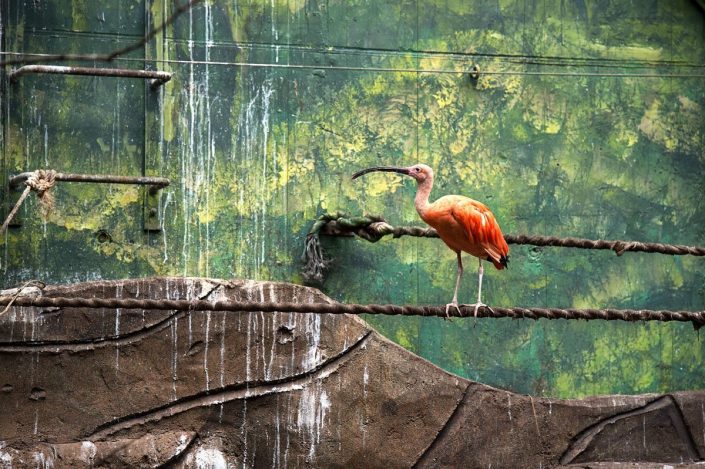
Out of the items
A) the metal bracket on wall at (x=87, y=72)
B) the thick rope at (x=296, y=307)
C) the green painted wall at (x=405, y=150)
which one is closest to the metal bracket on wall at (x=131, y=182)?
the green painted wall at (x=405, y=150)

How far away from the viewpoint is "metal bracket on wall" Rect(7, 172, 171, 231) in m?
6.95

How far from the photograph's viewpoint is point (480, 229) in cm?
670

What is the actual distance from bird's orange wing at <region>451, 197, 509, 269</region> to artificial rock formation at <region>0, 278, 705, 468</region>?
3.64ft

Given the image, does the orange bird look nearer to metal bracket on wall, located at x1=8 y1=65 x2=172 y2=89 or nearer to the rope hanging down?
the rope hanging down

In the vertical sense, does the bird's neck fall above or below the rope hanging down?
above

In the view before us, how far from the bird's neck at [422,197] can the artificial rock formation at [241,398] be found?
3.29 feet

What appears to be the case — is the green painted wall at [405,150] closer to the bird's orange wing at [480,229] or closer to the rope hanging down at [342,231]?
the rope hanging down at [342,231]

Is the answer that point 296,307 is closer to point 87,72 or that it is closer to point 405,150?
point 87,72

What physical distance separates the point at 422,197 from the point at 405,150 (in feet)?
3.89

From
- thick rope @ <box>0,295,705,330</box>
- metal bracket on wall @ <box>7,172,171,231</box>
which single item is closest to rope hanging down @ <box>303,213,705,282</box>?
metal bracket on wall @ <box>7,172,171,231</box>

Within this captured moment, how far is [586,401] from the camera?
8.04m

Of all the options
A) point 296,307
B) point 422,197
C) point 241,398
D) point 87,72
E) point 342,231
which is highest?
point 87,72

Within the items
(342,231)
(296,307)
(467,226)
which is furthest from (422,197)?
(296,307)

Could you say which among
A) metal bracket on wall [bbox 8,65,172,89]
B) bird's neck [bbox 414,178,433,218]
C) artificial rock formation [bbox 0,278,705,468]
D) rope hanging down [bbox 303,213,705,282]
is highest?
metal bracket on wall [bbox 8,65,172,89]
